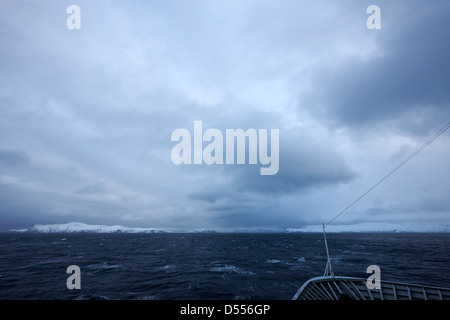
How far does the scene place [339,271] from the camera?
37.3m

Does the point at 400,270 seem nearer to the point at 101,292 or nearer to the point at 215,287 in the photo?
the point at 215,287

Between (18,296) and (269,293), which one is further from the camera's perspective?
(269,293)

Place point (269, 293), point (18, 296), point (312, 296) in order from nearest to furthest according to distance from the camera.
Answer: point (312, 296) < point (18, 296) < point (269, 293)

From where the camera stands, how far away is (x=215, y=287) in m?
28.3

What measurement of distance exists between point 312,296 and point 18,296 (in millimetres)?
35731
